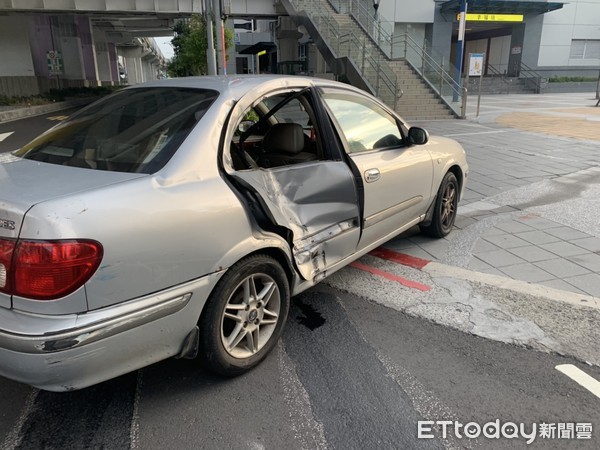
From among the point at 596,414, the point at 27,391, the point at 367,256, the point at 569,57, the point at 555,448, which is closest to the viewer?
the point at 555,448

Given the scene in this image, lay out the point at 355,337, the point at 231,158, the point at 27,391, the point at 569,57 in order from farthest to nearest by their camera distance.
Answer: the point at 569,57 < the point at 355,337 < the point at 231,158 < the point at 27,391

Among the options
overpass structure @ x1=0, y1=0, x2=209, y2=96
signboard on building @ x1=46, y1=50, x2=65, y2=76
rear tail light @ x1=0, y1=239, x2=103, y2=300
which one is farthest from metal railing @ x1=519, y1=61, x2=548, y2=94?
rear tail light @ x1=0, y1=239, x2=103, y2=300

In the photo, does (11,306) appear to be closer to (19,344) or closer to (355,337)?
(19,344)

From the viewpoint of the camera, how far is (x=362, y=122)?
3947mm

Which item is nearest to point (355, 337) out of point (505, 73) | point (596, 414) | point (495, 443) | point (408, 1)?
point (495, 443)

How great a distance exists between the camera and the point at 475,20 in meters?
32.0

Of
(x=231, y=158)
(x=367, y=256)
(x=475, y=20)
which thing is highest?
(x=475, y=20)

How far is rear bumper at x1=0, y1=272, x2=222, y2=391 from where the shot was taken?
6.59ft

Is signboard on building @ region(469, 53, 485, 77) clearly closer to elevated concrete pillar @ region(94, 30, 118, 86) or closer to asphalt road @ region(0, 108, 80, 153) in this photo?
asphalt road @ region(0, 108, 80, 153)

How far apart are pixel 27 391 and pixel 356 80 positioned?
19230mm

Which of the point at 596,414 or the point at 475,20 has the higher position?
the point at 475,20

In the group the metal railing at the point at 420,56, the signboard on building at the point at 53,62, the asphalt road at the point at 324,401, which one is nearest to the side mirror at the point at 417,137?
the asphalt road at the point at 324,401

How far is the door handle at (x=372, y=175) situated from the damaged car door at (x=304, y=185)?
0.17 metres

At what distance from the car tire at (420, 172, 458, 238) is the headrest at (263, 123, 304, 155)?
6.13 ft
